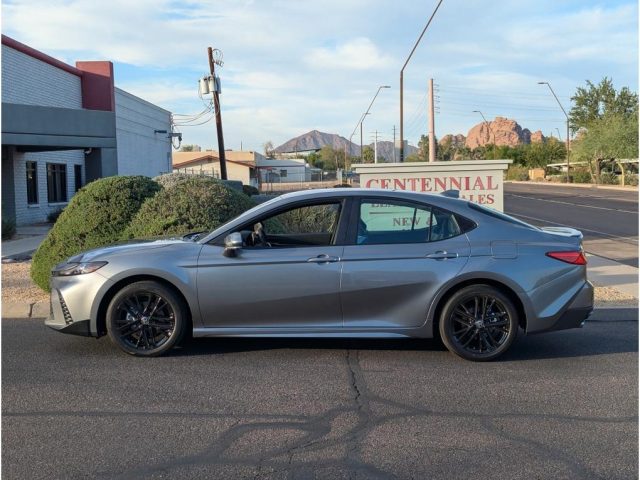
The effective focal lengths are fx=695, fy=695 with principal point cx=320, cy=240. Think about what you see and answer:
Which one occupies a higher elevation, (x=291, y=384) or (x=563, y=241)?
(x=563, y=241)

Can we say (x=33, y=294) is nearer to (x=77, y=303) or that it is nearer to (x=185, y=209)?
(x=185, y=209)

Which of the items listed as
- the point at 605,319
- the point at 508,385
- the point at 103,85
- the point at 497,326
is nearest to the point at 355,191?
the point at 497,326

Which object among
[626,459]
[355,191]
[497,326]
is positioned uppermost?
[355,191]

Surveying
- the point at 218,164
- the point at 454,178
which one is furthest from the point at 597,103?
the point at 454,178

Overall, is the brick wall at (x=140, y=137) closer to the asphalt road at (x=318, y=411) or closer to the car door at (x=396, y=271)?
the asphalt road at (x=318, y=411)

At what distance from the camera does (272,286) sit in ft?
21.0

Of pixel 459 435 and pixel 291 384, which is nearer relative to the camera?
pixel 459 435

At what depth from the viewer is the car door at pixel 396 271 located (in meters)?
6.36

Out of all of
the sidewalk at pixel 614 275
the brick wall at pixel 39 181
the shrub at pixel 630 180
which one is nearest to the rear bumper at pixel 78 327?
the sidewalk at pixel 614 275

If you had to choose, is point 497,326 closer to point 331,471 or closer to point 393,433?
point 393,433

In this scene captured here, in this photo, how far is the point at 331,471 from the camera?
4148mm

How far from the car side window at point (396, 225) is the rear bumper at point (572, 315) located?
1352mm

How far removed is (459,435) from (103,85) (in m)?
28.4

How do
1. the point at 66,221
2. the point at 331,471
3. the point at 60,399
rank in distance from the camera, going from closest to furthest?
1. the point at 331,471
2. the point at 60,399
3. the point at 66,221
